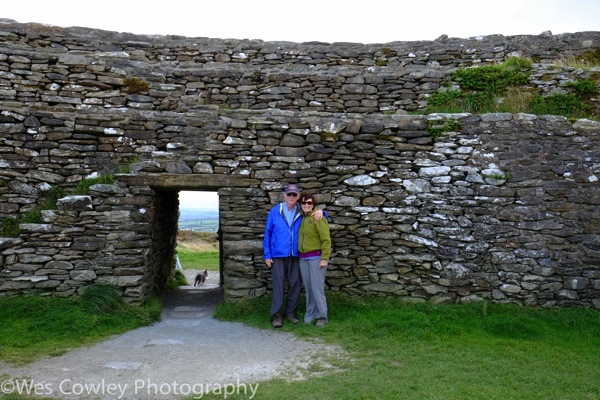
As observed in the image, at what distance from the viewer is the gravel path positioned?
459cm

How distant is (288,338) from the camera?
6340mm

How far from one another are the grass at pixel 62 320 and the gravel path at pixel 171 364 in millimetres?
260

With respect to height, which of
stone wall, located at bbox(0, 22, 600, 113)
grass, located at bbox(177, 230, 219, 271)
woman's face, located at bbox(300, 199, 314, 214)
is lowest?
→ grass, located at bbox(177, 230, 219, 271)

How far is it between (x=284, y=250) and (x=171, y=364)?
234 cm

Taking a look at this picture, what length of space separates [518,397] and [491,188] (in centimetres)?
391

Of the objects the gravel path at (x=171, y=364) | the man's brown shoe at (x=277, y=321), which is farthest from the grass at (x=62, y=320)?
the man's brown shoe at (x=277, y=321)

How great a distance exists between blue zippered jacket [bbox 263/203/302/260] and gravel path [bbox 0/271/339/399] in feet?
3.80

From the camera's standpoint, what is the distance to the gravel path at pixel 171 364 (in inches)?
181

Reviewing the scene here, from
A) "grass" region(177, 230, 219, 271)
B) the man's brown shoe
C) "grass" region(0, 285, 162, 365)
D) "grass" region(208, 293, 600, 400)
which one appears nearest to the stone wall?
"grass" region(0, 285, 162, 365)

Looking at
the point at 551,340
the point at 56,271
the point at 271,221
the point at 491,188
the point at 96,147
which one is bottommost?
the point at 551,340

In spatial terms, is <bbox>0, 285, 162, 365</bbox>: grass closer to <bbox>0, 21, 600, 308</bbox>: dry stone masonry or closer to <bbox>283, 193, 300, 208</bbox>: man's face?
<bbox>0, 21, 600, 308</bbox>: dry stone masonry

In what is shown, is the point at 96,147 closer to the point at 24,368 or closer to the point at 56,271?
the point at 56,271

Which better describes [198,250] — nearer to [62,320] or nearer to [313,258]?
[62,320]

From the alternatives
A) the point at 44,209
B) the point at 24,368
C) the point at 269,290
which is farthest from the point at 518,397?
the point at 44,209
